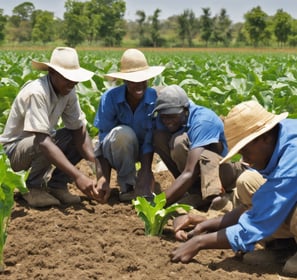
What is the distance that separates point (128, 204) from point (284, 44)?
7432 cm

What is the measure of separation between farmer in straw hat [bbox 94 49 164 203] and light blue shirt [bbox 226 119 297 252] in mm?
1719

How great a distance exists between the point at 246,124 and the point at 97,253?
1250 millimetres

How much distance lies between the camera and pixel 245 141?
2.99m

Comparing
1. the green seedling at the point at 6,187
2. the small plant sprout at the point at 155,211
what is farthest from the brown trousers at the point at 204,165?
the green seedling at the point at 6,187

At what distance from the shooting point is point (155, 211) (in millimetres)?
3916

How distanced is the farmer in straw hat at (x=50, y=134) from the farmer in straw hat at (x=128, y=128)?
17cm

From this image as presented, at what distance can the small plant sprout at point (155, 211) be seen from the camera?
12.8ft

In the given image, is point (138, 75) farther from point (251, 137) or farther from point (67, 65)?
point (251, 137)

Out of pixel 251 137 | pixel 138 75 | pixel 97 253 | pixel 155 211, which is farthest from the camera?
pixel 138 75

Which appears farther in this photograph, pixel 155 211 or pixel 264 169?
pixel 155 211

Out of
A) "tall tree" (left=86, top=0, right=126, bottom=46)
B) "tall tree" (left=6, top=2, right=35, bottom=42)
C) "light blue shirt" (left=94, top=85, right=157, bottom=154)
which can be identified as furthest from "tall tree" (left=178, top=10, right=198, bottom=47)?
"light blue shirt" (left=94, top=85, right=157, bottom=154)

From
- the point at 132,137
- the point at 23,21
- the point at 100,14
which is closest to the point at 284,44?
the point at 100,14

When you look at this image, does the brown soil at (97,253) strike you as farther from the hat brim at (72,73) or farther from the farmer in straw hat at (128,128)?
the hat brim at (72,73)

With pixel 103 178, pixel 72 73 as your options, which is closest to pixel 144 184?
pixel 103 178
